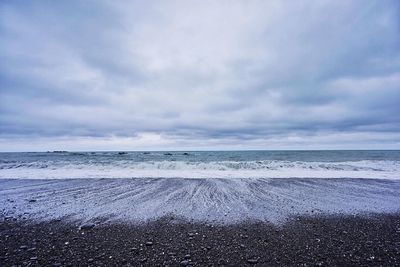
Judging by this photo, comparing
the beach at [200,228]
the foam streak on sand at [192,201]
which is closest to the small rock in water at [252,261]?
the beach at [200,228]

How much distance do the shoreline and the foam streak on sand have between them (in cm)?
83

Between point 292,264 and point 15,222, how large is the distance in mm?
8137

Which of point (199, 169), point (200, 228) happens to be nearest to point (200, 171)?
point (199, 169)

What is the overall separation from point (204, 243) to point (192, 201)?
4.13 meters

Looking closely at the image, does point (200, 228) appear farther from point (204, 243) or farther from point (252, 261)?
point (252, 261)

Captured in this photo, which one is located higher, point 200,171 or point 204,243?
point 200,171

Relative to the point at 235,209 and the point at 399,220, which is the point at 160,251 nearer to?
the point at 235,209

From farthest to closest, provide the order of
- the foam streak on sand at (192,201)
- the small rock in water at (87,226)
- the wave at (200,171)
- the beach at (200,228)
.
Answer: the wave at (200,171), the foam streak on sand at (192,201), the small rock in water at (87,226), the beach at (200,228)

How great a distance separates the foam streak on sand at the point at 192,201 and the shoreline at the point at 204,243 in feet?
2.73

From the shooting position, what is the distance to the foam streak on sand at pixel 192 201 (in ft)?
24.1

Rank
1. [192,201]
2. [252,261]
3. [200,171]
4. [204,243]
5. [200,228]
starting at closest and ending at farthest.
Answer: [252,261], [204,243], [200,228], [192,201], [200,171]

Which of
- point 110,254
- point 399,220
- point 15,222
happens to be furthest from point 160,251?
point 399,220

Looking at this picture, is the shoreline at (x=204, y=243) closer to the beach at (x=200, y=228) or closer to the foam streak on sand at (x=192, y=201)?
the beach at (x=200, y=228)

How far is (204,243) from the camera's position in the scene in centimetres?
508
